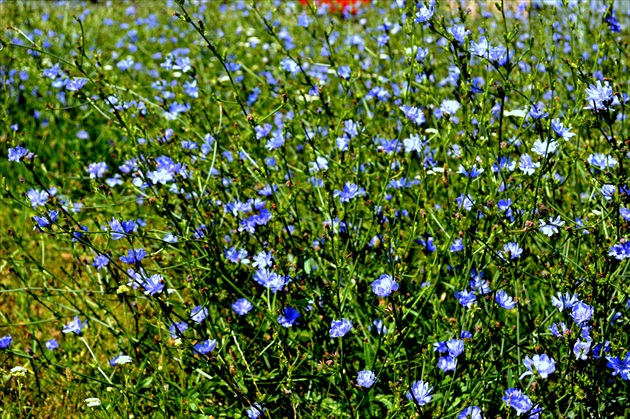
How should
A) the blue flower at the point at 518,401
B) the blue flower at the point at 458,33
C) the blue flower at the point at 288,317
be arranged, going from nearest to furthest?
1. the blue flower at the point at 518,401
2. the blue flower at the point at 288,317
3. the blue flower at the point at 458,33

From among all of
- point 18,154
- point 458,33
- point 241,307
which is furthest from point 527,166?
point 18,154

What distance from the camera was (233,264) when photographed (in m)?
2.45

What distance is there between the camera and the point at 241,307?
7.00 feet

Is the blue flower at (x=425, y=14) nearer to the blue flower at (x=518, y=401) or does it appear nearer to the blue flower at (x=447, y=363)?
the blue flower at (x=447, y=363)

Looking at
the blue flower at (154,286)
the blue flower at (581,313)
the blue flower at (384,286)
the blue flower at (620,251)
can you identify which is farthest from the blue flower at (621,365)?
the blue flower at (154,286)

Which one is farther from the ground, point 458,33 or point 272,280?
point 458,33

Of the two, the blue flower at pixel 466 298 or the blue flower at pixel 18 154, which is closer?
the blue flower at pixel 466 298

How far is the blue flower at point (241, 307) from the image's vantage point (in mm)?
2098

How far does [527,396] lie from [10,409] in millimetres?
1582

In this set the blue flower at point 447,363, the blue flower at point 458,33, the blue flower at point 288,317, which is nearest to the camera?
the blue flower at point 447,363

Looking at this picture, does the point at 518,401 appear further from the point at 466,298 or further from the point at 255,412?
the point at 255,412

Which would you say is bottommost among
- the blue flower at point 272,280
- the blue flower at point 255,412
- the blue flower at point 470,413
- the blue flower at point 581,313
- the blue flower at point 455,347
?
the blue flower at point 255,412

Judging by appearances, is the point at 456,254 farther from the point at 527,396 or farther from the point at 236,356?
the point at 236,356

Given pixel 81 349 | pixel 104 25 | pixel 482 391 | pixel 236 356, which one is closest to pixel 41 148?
pixel 81 349
